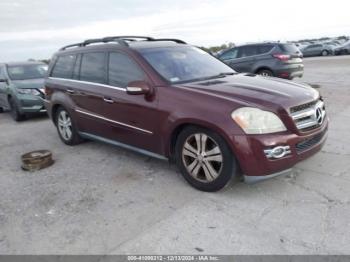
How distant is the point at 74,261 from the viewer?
3.04m

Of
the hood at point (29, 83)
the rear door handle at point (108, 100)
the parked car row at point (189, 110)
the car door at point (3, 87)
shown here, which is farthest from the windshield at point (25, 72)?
the rear door handle at point (108, 100)

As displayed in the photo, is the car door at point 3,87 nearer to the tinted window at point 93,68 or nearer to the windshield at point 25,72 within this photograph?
the windshield at point 25,72

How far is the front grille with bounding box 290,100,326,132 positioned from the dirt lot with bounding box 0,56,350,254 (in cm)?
67

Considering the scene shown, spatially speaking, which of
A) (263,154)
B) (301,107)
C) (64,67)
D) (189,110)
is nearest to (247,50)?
(64,67)

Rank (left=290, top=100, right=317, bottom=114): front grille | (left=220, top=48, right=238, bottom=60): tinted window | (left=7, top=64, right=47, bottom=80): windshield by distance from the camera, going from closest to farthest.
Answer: (left=290, top=100, right=317, bottom=114): front grille, (left=7, top=64, right=47, bottom=80): windshield, (left=220, top=48, right=238, bottom=60): tinted window

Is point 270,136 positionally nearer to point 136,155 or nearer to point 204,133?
point 204,133

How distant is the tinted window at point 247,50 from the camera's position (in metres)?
12.8

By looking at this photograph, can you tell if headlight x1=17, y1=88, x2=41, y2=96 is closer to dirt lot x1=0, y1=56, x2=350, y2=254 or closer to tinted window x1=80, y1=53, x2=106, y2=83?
tinted window x1=80, y1=53, x2=106, y2=83

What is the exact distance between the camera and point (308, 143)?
13.0 ft

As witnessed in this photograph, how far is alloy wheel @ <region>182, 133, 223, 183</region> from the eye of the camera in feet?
12.9

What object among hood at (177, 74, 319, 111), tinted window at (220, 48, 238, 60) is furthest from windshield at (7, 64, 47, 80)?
hood at (177, 74, 319, 111)

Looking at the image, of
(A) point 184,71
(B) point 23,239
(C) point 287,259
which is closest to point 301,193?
(C) point 287,259

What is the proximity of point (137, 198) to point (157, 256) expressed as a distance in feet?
3.81

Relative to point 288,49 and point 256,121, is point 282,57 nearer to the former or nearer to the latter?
point 288,49
